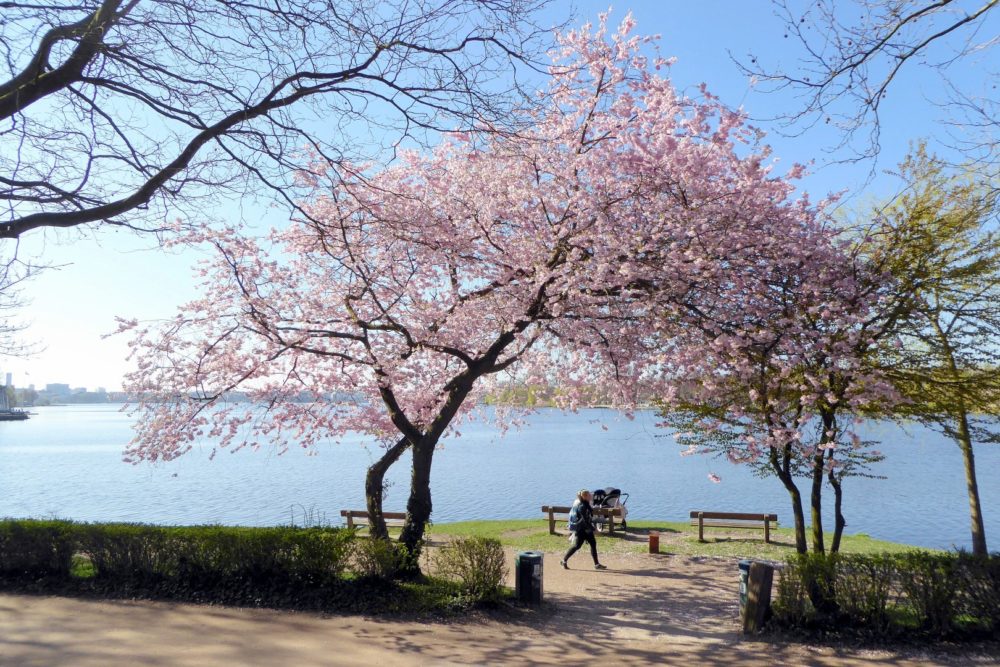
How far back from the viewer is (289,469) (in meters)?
45.8

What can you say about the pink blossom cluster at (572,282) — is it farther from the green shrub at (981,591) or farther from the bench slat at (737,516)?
the bench slat at (737,516)

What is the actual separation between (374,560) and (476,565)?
4.53ft

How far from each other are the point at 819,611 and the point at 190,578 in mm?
8173

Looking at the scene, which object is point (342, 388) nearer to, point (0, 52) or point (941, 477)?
point (0, 52)

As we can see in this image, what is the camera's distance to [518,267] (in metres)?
10.7

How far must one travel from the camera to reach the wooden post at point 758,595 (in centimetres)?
834

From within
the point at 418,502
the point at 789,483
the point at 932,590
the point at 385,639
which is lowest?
the point at 385,639

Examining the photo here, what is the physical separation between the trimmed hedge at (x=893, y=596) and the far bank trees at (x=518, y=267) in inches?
144

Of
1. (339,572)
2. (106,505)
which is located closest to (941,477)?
(339,572)

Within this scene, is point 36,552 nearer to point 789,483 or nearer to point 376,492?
point 376,492

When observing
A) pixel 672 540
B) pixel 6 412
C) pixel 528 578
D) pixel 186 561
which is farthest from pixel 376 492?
pixel 6 412

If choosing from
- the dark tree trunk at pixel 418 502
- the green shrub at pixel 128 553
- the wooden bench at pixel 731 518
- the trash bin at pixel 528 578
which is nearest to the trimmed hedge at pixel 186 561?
the green shrub at pixel 128 553

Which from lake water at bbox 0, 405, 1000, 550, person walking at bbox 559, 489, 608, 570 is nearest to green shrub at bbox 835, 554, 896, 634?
person walking at bbox 559, 489, 608, 570

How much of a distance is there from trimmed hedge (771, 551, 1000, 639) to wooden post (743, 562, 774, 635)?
179mm
